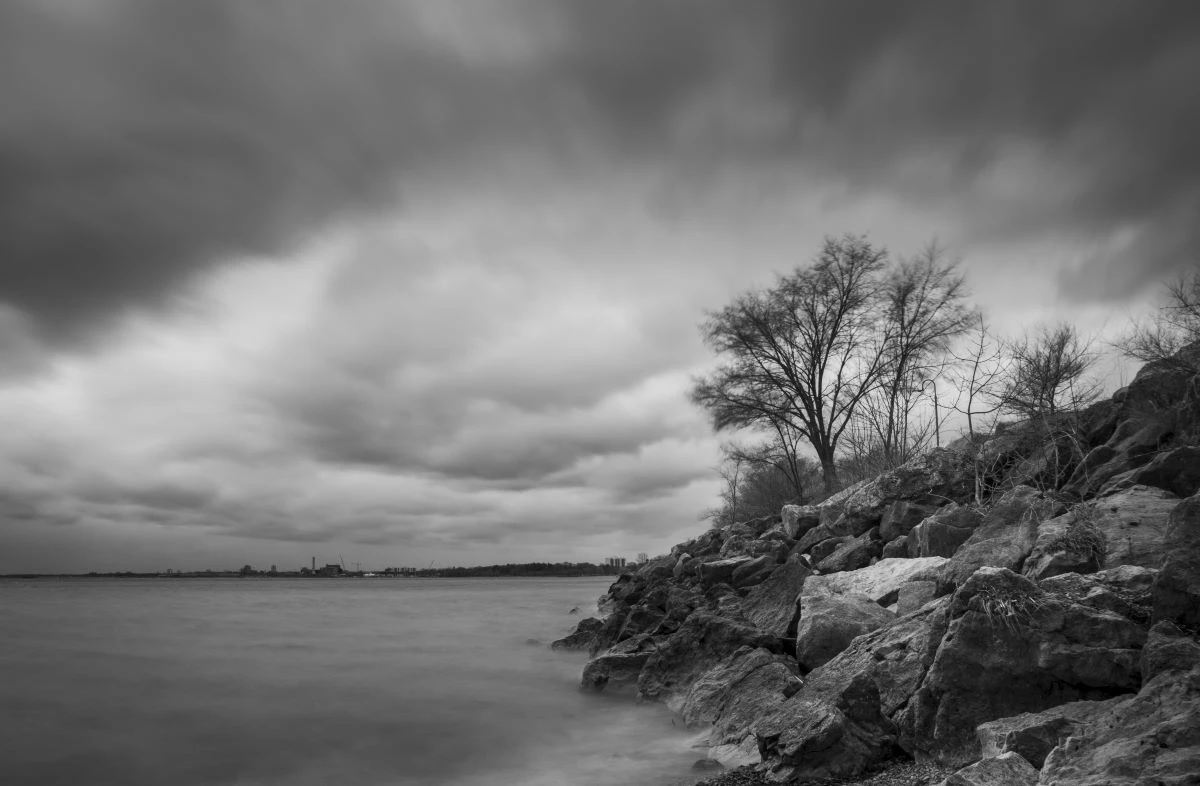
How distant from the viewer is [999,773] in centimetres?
375

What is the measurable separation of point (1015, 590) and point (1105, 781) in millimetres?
1937

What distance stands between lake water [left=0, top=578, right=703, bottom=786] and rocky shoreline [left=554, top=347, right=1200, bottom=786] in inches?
48.6

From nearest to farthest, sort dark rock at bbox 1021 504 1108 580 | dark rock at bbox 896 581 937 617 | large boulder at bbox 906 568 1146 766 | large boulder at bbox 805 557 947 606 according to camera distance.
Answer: large boulder at bbox 906 568 1146 766, dark rock at bbox 1021 504 1108 580, dark rock at bbox 896 581 937 617, large boulder at bbox 805 557 947 606

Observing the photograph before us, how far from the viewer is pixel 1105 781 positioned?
10.7ft

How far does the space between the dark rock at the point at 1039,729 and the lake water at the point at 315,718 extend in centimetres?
319

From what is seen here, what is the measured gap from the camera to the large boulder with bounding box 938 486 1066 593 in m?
6.51

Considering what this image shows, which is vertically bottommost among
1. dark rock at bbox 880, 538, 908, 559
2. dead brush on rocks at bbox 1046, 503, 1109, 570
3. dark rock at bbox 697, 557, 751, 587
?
dark rock at bbox 697, 557, 751, 587

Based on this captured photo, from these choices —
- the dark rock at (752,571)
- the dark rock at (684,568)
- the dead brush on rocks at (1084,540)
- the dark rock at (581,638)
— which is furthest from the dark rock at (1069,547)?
the dark rock at (684,568)

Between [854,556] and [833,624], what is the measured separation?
143 inches

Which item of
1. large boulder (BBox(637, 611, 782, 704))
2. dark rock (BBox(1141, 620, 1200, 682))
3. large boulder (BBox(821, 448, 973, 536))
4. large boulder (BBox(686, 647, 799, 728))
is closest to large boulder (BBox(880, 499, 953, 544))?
large boulder (BBox(821, 448, 973, 536))

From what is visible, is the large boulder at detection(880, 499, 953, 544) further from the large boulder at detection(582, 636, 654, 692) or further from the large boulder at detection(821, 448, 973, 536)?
the large boulder at detection(582, 636, 654, 692)

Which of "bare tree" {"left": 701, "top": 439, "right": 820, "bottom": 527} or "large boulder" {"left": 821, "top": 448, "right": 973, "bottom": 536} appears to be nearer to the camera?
"large boulder" {"left": 821, "top": 448, "right": 973, "bottom": 536}

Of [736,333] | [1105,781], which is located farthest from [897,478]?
[736,333]

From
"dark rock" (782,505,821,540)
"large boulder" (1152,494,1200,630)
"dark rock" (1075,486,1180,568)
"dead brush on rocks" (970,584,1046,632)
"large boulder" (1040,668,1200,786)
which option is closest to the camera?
"large boulder" (1040,668,1200,786)
